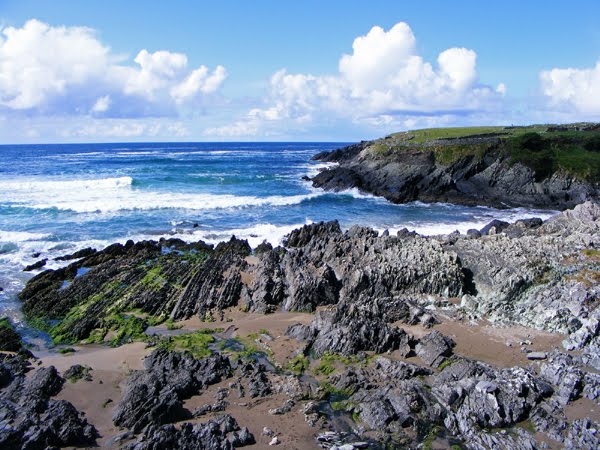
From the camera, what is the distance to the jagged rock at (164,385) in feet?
41.9

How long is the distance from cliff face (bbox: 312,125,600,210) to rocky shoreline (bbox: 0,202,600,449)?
78.4 feet

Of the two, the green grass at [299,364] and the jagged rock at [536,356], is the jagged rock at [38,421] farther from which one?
the jagged rock at [536,356]

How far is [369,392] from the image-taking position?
13.9 m

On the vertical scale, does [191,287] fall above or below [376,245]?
below

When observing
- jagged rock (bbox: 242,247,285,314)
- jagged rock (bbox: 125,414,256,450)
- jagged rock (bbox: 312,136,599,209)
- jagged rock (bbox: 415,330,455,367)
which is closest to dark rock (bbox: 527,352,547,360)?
jagged rock (bbox: 415,330,455,367)

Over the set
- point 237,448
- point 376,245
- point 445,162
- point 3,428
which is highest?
point 445,162

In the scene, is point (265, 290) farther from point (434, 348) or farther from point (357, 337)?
point (434, 348)

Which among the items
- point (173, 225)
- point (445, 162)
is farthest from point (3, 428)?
point (445, 162)

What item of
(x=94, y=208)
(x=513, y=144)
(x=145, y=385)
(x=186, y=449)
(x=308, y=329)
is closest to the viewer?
(x=186, y=449)

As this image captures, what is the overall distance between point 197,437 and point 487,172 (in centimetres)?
5239

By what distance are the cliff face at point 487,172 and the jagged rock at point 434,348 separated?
36.9m

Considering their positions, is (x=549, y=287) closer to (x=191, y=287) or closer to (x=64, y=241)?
(x=191, y=287)

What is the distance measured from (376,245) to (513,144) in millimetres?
41470

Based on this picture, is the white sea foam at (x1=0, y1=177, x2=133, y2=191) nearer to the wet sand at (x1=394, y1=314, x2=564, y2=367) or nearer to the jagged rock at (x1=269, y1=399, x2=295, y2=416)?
the jagged rock at (x1=269, y1=399, x2=295, y2=416)
